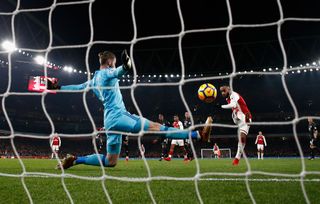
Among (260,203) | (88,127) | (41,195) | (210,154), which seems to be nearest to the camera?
(260,203)

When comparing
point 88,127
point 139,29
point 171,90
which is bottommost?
point 88,127

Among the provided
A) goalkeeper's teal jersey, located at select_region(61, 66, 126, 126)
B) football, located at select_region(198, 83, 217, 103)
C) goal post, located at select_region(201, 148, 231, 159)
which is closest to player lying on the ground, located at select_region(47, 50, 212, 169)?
goalkeeper's teal jersey, located at select_region(61, 66, 126, 126)

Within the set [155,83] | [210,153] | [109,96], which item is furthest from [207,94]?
[210,153]

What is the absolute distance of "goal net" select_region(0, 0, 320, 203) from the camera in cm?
296

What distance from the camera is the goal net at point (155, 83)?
2963mm

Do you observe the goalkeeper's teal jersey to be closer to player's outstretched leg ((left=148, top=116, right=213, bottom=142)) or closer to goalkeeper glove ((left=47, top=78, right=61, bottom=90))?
goalkeeper glove ((left=47, top=78, right=61, bottom=90))

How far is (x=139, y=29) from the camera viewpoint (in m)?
18.5

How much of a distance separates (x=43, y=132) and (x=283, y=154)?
21.6 metres

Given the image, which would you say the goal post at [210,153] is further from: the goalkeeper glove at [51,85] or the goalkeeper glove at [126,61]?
the goalkeeper glove at [126,61]

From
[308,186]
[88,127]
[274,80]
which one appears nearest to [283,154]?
[274,80]

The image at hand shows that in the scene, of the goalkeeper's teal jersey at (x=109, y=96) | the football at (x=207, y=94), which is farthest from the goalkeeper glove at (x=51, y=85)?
the football at (x=207, y=94)

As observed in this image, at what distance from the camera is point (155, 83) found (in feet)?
10.8

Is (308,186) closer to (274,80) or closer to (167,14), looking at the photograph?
(167,14)

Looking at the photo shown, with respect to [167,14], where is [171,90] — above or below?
below
